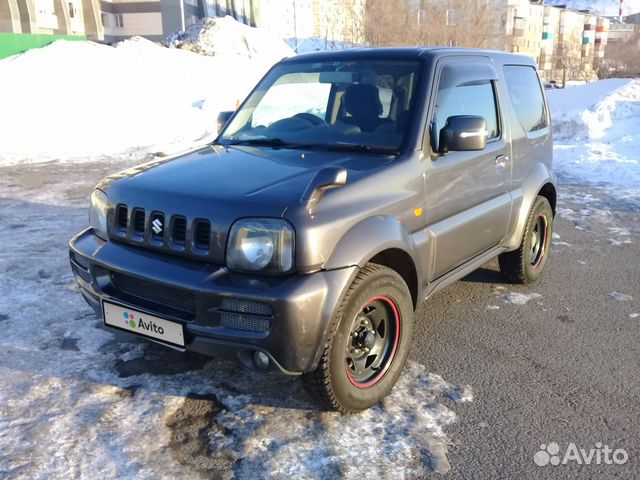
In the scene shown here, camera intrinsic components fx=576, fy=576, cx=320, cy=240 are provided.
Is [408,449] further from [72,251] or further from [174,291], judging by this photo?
[72,251]

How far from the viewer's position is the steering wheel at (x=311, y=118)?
3.86 m

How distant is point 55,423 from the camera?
3.03 m

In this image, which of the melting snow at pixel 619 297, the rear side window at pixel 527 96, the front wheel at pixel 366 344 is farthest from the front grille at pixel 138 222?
the melting snow at pixel 619 297

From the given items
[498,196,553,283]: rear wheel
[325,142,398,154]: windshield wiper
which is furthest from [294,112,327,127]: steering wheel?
[498,196,553,283]: rear wheel

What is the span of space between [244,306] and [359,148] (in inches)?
53.1

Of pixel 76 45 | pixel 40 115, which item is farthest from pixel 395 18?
pixel 40 115

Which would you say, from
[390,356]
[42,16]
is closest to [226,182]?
[390,356]

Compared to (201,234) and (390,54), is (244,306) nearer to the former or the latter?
(201,234)

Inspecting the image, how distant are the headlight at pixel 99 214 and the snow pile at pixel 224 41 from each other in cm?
2562

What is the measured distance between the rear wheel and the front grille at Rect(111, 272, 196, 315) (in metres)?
3.07

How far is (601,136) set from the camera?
12992 millimetres

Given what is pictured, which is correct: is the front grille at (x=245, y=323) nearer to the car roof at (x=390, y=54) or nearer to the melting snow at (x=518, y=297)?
the car roof at (x=390, y=54)

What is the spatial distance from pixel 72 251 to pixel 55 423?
39.3 inches

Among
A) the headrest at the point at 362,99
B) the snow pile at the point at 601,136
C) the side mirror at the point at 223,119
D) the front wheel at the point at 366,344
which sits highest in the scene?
the headrest at the point at 362,99
